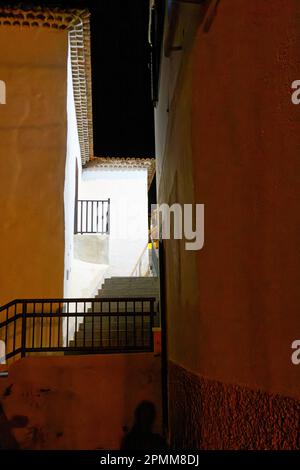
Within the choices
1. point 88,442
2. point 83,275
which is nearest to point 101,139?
point 83,275

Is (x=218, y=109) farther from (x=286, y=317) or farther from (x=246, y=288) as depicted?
(x=286, y=317)

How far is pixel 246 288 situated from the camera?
2.35 metres

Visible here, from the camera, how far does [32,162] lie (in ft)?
28.5

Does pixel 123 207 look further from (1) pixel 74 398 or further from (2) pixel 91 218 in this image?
(1) pixel 74 398

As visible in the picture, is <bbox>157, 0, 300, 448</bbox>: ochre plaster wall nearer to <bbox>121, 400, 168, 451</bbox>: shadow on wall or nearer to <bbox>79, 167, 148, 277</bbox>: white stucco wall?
<bbox>121, 400, 168, 451</bbox>: shadow on wall

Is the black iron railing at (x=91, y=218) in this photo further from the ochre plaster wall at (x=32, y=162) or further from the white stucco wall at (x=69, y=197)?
the ochre plaster wall at (x=32, y=162)

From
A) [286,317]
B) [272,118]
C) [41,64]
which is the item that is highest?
[41,64]

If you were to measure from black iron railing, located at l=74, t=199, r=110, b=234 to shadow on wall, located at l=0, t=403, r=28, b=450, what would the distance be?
7980mm

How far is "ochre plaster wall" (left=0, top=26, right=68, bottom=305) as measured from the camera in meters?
8.17

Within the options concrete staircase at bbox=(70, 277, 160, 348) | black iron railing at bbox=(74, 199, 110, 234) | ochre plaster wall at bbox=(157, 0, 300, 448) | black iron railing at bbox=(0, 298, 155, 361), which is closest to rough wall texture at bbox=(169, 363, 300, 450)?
ochre plaster wall at bbox=(157, 0, 300, 448)

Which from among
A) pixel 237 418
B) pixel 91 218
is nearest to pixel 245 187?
pixel 237 418

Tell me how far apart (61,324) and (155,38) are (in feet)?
17.6

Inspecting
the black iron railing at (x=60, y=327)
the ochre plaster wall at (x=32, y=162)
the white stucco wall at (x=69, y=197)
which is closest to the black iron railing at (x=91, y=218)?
the white stucco wall at (x=69, y=197)
